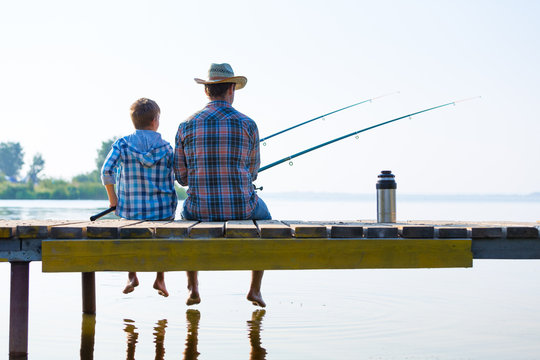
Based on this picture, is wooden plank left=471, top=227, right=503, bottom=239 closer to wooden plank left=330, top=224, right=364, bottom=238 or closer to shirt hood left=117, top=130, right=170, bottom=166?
wooden plank left=330, top=224, right=364, bottom=238

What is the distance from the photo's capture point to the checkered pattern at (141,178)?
174 inches

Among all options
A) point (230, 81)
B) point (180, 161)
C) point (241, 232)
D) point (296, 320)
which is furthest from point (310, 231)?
point (296, 320)

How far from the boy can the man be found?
13 centimetres

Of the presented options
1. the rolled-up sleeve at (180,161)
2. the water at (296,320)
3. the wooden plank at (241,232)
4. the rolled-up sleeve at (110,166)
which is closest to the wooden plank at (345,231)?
the wooden plank at (241,232)

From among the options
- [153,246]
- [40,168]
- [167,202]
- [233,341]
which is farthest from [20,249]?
[40,168]

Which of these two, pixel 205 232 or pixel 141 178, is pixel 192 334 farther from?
pixel 205 232

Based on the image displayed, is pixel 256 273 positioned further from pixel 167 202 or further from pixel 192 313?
pixel 192 313

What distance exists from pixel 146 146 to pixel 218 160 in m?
0.46

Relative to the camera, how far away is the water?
4.60m

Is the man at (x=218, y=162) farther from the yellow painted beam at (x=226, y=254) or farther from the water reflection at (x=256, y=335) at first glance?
the yellow painted beam at (x=226, y=254)

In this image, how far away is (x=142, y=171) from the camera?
4.43m

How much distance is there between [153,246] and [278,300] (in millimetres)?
3209

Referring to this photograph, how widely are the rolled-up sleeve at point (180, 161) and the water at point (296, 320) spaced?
1.00 metres

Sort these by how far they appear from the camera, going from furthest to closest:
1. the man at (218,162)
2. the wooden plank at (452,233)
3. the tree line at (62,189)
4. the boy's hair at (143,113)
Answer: the tree line at (62,189), the boy's hair at (143,113), the man at (218,162), the wooden plank at (452,233)
